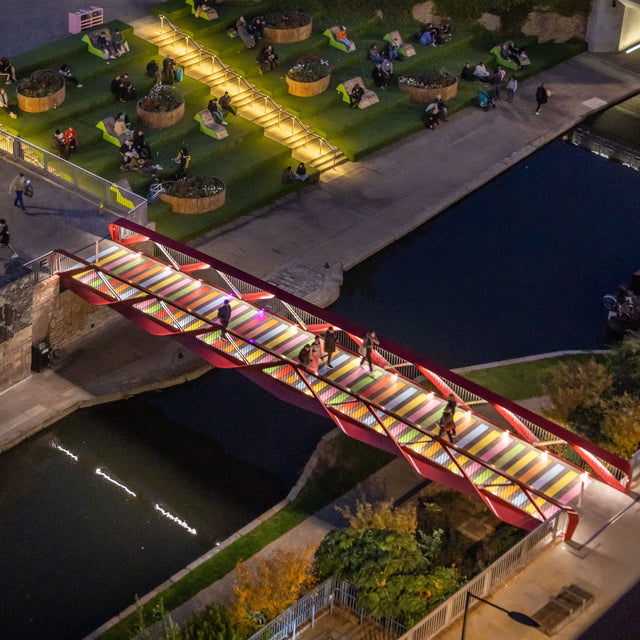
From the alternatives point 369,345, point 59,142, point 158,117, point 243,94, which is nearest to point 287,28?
point 243,94

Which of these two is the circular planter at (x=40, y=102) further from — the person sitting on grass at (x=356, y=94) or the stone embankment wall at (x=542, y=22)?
the stone embankment wall at (x=542, y=22)

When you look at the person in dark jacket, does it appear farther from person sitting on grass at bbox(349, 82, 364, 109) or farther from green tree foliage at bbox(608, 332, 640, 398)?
person sitting on grass at bbox(349, 82, 364, 109)

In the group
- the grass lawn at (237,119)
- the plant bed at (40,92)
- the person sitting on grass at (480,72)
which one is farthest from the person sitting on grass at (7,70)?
the person sitting on grass at (480,72)

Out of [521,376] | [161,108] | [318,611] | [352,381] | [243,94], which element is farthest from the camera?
[243,94]

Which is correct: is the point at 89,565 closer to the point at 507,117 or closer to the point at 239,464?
the point at 239,464

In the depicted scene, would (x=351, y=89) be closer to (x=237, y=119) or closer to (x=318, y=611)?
(x=237, y=119)

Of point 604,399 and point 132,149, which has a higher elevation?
point 604,399
